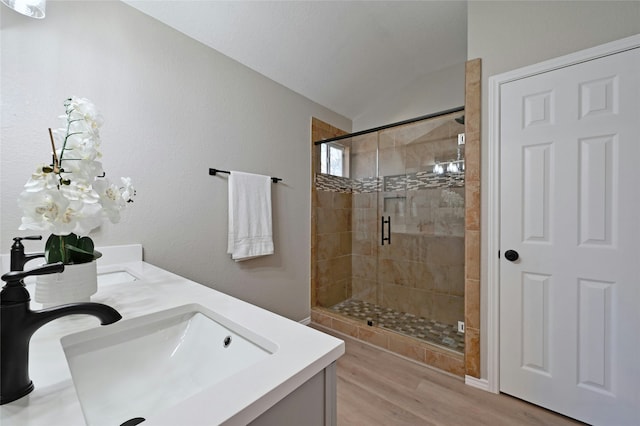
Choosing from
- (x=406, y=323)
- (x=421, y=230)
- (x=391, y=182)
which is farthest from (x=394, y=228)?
(x=406, y=323)

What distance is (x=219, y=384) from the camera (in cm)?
44

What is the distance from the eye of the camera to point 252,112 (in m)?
2.14

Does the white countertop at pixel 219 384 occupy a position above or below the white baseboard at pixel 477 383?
above

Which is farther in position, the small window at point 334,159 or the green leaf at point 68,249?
the small window at point 334,159

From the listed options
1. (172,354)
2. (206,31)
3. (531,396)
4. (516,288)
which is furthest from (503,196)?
(206,31)

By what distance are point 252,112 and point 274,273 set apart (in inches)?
55.9

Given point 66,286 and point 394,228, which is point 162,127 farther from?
point 394,228

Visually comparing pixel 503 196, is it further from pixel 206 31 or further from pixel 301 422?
pixel 206 31

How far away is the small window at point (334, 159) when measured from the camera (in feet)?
9.24

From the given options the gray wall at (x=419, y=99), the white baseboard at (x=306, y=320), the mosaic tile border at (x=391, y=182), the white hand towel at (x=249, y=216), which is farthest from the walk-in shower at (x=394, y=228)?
the white hand towel at (x=249, y=216)

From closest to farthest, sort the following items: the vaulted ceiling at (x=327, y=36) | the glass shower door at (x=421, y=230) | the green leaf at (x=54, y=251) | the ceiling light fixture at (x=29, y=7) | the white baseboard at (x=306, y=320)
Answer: the green leaf at (x=54, y=251) < the ceiling light fixture at (x=29, y=7) < the vaulted ceiling at (x=327, y=36) < the glass shower door at (x=421, y=230) < the white baseboard at (x=306, y=320)

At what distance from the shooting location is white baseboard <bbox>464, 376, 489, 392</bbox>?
5.27 ft

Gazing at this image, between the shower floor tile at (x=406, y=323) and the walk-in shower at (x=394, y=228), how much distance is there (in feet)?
0.04

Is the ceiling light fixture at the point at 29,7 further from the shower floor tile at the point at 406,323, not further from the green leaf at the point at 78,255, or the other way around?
the shower floor tile at the point at 406,323
